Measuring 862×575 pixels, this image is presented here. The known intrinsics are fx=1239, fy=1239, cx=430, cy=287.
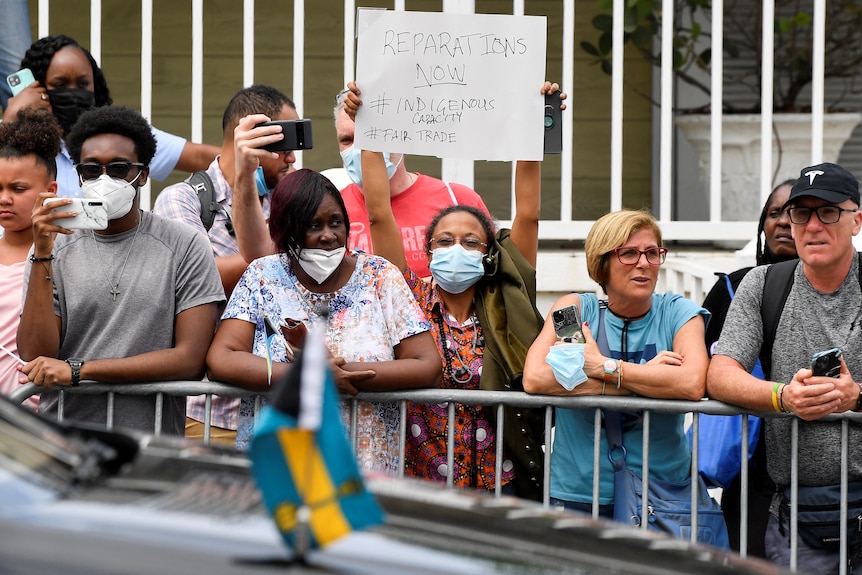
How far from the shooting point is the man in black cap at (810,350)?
4.26 meters

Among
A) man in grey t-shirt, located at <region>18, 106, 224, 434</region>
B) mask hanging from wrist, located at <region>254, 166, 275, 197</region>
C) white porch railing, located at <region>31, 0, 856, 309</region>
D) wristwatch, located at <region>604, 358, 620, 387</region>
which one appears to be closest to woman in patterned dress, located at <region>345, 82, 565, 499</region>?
wristwatch, located at <region>604, 358, 620, 387</region>

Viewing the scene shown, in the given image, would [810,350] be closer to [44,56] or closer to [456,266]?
[456,266]

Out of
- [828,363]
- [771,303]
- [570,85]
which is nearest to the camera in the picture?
[828,363]

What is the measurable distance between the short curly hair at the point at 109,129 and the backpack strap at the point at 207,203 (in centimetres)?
58

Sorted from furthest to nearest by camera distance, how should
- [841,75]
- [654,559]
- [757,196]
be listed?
[841,75] → [757,196] → [654,559]

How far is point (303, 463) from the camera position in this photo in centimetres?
201

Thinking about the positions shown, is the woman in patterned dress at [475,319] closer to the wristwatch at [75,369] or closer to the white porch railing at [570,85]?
the wristwatch at [75,369]

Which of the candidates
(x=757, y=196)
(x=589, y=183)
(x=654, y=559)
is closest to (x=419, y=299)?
(x=654, y=559)

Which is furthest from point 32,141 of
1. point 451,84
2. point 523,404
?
Answer: point 523,404

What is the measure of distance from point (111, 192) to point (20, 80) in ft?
5.50

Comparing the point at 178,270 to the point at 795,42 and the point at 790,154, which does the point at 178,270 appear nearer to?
the point at 790,154

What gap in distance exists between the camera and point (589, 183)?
921 centimetres

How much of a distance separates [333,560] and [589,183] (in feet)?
24.4

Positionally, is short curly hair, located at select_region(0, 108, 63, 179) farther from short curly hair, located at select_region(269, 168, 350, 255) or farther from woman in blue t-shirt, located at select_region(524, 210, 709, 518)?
woman in blue t-shirt, located at select_region(524, 210, 709, 518)
